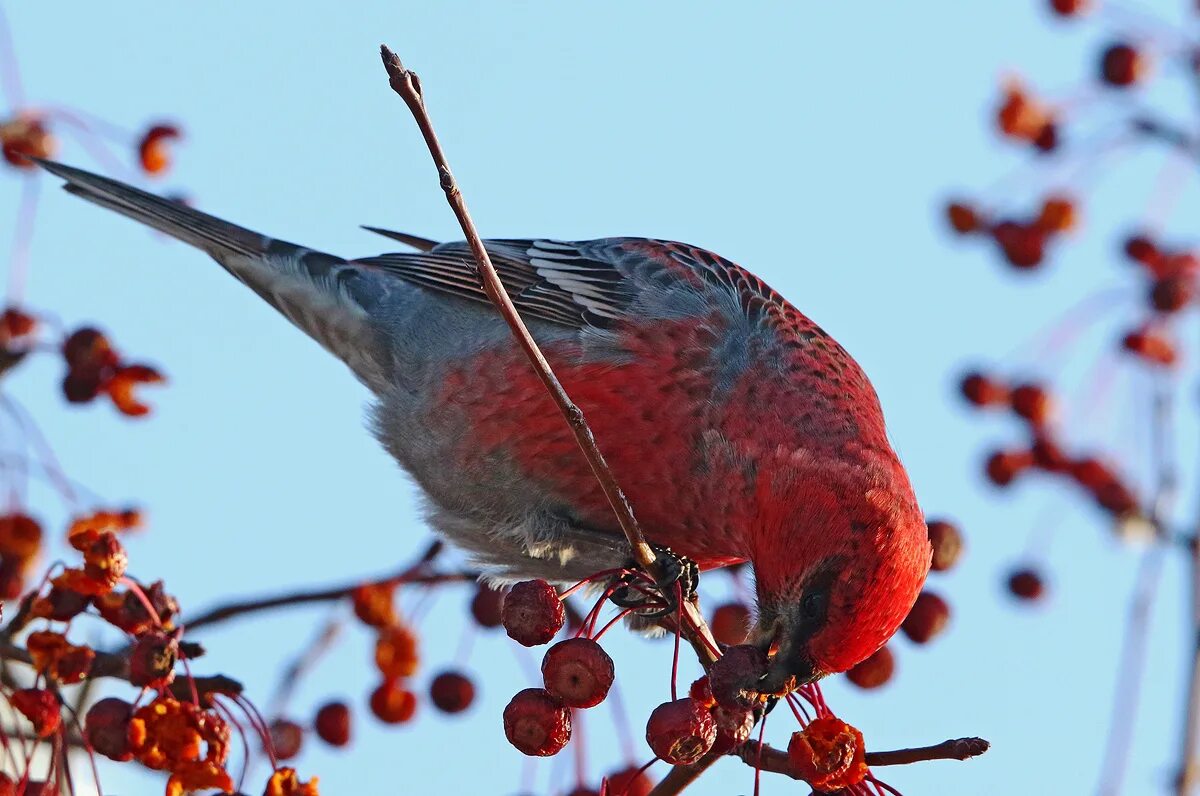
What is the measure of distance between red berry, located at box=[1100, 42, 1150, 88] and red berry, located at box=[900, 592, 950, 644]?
2169 mm

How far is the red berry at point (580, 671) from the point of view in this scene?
2549 millimetres

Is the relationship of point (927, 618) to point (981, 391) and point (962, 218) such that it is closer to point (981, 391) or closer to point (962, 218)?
point (981, 391)

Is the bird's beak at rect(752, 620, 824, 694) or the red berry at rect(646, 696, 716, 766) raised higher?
the bird's beak at rect(752, 620, 824, 694)

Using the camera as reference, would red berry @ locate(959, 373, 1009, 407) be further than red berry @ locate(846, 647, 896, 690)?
Yes

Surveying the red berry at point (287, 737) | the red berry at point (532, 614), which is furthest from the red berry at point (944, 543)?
the red berry at point (287, 737)

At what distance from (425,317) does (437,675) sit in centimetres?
117

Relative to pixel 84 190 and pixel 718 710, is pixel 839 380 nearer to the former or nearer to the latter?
pixel 718 710

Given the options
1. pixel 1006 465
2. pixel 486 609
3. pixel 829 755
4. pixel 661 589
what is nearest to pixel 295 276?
pixel 486 609

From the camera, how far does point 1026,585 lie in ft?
Result: 15.1

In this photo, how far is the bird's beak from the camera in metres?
2.74

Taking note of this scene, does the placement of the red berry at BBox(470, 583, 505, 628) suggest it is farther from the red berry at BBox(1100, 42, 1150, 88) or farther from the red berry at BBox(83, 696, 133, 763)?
the red berry at BBox(1100, 42, 1150, 88)

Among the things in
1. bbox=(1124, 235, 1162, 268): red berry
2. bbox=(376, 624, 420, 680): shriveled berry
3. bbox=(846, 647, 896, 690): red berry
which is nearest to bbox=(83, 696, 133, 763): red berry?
bbox=(376, 624, 420, 680): shriveled berry

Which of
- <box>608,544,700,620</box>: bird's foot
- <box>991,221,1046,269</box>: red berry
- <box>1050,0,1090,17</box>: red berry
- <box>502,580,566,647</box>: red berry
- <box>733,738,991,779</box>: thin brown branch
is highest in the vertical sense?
<box>1050,0,1090,17</box>: red berry

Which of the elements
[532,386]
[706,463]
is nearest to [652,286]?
[532,386]
